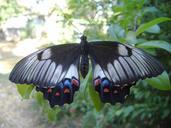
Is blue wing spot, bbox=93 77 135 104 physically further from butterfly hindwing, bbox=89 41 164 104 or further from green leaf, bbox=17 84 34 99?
green leaf, bbox=17 84 34 99

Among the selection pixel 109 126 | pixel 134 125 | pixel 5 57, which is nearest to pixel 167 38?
pixel 134 125

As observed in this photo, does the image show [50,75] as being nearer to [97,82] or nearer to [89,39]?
[97,82]

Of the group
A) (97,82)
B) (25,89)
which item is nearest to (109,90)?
(97,82)

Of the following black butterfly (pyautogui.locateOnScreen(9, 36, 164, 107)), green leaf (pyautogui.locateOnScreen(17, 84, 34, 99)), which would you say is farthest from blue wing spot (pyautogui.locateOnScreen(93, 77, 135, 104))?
green leaf (pyautogui.locateOnScreen(17, 84, 34, 99))

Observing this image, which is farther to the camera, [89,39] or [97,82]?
[89,39]

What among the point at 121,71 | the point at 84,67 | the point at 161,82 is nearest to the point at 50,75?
the point at 84,67

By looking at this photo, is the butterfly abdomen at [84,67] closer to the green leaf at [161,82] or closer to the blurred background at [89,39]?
the blurred background at [89,39]
